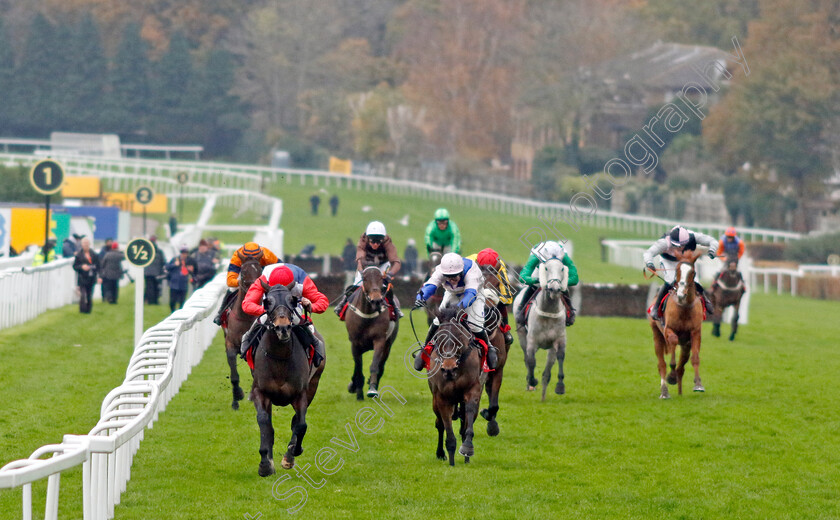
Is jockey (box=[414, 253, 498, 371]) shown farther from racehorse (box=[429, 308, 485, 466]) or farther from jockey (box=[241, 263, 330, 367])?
jockey (box=[241, 263, 330, 367])

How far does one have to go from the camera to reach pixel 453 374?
9.20m

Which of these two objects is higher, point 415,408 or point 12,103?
point 12,103

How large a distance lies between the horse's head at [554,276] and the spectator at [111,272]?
12.4 m

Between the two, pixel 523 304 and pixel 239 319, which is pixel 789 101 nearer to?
pixel 523 304

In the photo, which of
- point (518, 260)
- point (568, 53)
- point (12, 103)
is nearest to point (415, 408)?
point (518, 260)

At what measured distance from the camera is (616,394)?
532 inches

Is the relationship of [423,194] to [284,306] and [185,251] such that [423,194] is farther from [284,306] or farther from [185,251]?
[284,306]

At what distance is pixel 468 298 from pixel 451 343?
545mm

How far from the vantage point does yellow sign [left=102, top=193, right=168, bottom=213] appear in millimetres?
44219

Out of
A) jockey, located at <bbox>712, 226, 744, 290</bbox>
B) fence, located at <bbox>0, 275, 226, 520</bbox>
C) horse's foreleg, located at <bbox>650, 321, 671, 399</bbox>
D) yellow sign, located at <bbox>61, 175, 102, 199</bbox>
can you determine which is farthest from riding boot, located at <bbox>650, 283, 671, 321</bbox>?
yellow sign, located at <bbox>61, 175, 102, 199</bbox>

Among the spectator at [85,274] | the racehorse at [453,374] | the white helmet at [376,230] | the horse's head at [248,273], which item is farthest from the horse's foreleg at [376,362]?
the spectator at [85,274]

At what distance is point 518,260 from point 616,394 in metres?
26.0

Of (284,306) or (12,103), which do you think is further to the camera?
(12,103)

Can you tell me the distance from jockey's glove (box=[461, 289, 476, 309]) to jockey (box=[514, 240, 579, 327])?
269cm
